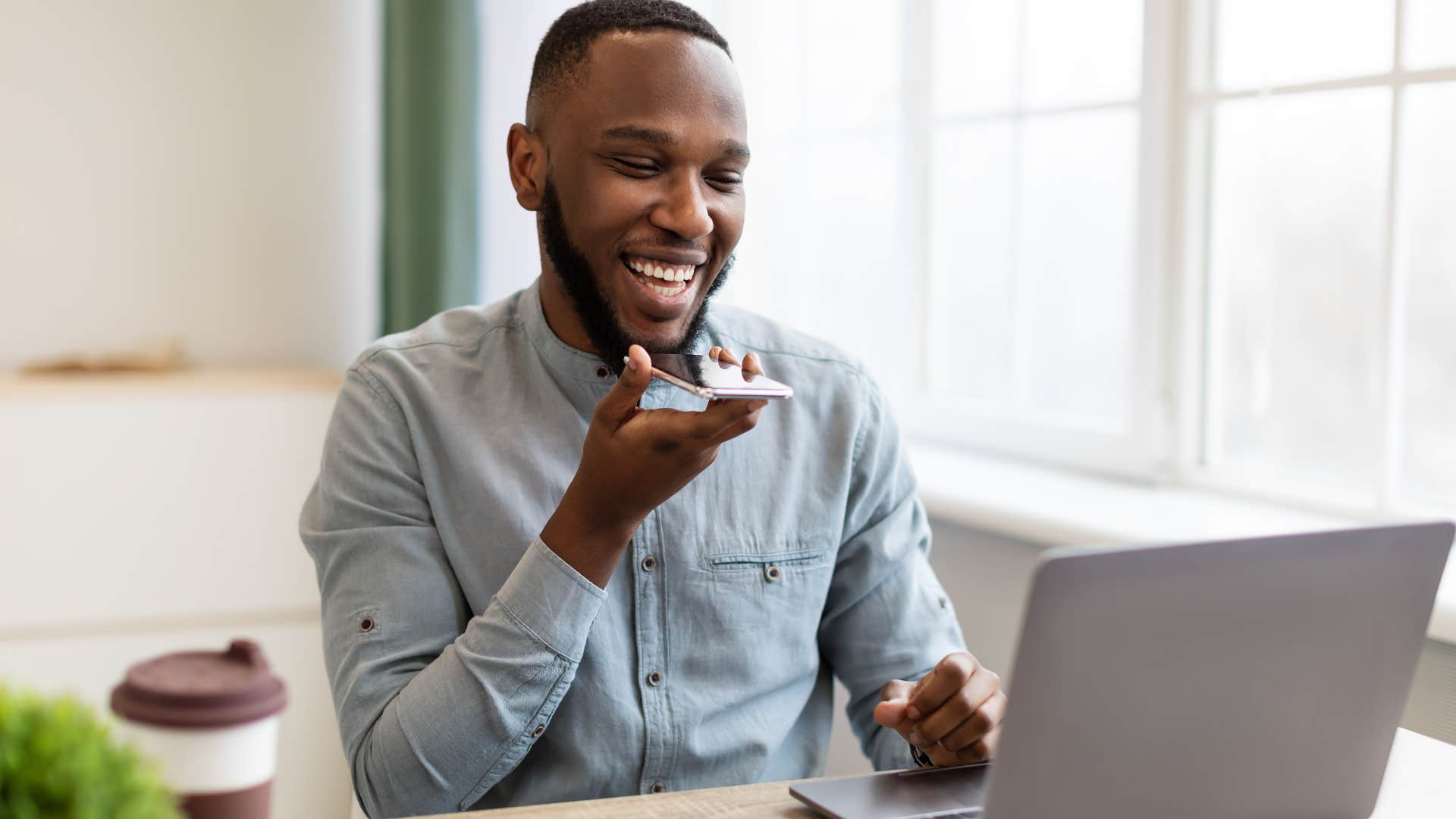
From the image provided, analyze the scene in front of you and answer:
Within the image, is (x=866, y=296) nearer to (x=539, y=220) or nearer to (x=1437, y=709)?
(x=539, y=220)

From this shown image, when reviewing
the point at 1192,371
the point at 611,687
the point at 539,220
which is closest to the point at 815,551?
the point at 611,687

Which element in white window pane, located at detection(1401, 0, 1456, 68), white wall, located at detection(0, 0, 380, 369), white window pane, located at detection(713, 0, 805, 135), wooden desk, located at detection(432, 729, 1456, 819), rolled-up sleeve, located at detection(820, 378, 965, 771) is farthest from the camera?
white wall, located at detection(0, 0, 380, 369)

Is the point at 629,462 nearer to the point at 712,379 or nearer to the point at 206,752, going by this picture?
the point at 712,379

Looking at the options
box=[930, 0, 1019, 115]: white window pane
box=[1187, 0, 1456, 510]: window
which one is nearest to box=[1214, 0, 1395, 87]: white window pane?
box=[1187, 0, 1456, 510]: window

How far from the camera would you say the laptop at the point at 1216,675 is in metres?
0.73

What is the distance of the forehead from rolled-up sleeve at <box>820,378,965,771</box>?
338 millimetres

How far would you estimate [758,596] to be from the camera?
1.32 m

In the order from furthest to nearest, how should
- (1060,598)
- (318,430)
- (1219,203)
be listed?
(318,430)
(1219,203)
(1060,598)

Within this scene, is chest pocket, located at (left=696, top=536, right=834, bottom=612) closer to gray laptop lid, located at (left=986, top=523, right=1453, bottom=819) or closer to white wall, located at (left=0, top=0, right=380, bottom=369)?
gray laptop lid, located at (left=986, top=523, right=1453, bottom=819)

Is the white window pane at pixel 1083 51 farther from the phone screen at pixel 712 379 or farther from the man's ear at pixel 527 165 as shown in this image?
the phone screen at pixel 712 379

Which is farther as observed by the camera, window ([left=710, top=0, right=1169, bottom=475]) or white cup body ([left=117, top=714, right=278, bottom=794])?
window ([left=710, top=0, right=1169, bottom=475])

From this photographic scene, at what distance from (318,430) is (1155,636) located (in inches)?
91.0

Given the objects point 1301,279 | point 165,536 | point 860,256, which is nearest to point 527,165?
point 1301,279

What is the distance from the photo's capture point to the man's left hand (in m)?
1.06
